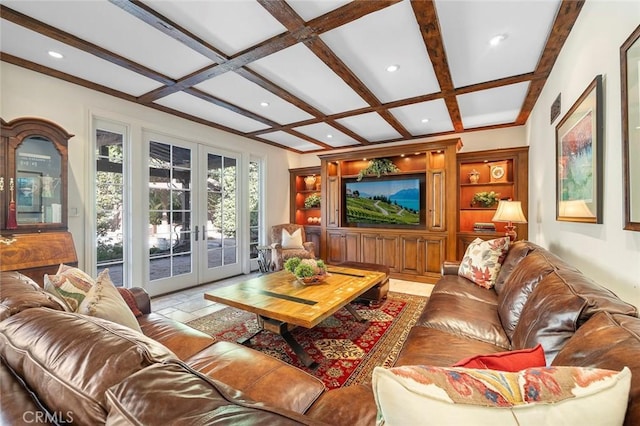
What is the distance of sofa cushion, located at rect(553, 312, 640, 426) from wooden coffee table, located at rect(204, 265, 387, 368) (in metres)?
1.35

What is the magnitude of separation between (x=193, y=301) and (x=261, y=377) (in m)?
2.85

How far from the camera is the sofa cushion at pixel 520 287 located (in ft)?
5.29

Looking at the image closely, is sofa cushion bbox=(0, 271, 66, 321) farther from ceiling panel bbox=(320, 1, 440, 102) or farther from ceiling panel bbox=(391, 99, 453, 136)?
ceiling panel bbox=(391, 99, 453, 136)

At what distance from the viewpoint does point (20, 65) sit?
265cm

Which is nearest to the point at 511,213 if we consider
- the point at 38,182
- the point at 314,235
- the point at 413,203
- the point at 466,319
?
the point at 413,203

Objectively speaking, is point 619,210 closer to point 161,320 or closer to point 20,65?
point 161,320

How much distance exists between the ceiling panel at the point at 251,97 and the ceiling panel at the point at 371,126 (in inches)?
28.6

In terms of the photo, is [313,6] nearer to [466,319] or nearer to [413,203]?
[466,319]

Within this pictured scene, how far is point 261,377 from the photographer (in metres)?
1.17

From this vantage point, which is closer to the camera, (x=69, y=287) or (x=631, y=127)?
(x=631, y=127)

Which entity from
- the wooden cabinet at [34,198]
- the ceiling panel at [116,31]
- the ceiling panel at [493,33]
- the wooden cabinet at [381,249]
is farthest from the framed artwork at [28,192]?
the wooden cabinet at [381,249]

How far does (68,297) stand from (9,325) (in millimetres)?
610

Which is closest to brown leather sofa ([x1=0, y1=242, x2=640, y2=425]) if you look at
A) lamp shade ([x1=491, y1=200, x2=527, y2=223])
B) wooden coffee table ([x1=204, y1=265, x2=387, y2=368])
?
wooden coffee table ([x1=204, y1=265, x2=387, y2=368])

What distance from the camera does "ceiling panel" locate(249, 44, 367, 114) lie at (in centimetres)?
256
